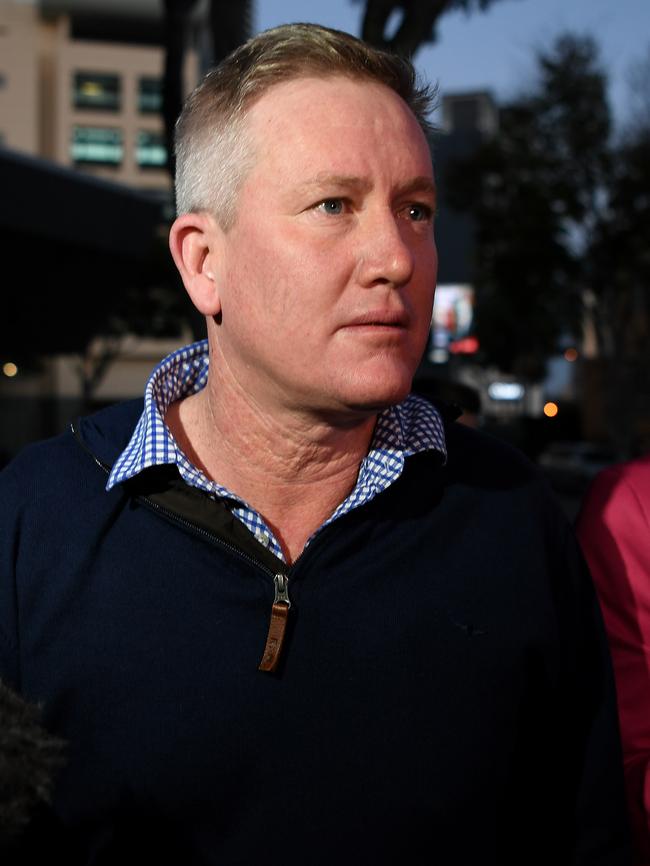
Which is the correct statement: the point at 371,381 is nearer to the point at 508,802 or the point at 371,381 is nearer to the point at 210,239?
the point at 210,239

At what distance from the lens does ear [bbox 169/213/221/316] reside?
218 cm

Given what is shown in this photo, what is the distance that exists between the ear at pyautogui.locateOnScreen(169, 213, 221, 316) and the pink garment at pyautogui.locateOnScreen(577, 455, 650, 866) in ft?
3.00

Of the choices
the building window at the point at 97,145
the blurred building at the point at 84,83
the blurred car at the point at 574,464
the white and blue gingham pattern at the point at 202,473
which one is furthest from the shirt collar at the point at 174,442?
the building window at the point at 97,145

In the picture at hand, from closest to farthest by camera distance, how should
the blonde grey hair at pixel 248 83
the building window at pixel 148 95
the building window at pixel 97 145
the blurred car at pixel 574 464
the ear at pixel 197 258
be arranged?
the blonde grey hair at pixel 248 83 → the ear at pixel 197 258 → the blurred car at pixel 574 464 → the building window at pixel 97 145 → the building window at pixel 148 95

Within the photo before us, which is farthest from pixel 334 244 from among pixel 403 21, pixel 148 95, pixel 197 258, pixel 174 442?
pixel 148 95

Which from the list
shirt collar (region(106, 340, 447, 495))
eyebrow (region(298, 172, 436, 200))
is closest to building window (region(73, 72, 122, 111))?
shirt collar (region(106, 340, 447, 495))

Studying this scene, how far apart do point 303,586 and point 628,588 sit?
762mm

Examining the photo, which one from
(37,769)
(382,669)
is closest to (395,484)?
(382,669)

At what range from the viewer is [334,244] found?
1.98m

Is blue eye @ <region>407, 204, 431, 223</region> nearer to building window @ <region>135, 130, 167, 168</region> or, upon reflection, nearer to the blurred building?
the blurred building

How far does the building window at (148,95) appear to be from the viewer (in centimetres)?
7181

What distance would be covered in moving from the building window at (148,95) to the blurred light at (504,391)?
28.7 m

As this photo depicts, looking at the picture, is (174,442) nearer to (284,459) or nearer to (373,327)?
(284,459)

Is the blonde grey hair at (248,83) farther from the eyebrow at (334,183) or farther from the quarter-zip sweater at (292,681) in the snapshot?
the quarter-zip sweater at (292,681)
